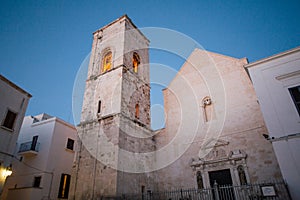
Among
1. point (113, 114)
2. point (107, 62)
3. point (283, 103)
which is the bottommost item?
point (283, 103)

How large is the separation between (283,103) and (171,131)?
6.91 m

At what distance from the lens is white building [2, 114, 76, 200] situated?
41.7 ft

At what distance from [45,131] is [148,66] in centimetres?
919

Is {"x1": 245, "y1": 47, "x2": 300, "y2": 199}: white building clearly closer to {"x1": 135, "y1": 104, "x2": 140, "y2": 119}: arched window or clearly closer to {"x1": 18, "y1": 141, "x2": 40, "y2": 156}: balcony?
{"x1": 135, "y1": 104, "x2": 140, "y2": 119}: arched window

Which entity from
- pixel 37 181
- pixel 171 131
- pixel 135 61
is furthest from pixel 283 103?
pixel 37 181

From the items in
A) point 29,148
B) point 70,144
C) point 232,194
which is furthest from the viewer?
point 70,144

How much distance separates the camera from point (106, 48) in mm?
16406

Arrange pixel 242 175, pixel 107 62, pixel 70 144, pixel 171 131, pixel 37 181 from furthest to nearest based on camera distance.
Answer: pixel 107 62 → pixel 70 144 → pixel 171 131 → pixel 37 181 → pixel 242 175

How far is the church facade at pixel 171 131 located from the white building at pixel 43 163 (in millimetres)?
2373

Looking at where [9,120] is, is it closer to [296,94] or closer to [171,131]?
[171,131]

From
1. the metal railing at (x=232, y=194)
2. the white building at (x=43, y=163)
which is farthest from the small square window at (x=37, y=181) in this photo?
the metal railing at (x=232, y=194)

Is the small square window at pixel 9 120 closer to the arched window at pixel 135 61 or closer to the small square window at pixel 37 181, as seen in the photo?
the small square window at pixel 37 181

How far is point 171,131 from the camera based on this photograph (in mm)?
13875

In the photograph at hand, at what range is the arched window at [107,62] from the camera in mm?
15688
